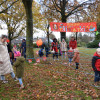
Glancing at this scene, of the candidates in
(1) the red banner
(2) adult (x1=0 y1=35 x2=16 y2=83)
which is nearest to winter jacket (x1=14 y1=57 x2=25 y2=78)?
(2) adult (x1=0 y1=35 x2=16 y2=83)

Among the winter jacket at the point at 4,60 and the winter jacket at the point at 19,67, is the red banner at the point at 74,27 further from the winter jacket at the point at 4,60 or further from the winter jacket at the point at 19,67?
the winter jacket at the point at 19,67

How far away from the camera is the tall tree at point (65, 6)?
11586mm

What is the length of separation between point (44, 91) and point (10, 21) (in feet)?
45.5

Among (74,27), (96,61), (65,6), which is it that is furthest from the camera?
(65,6)

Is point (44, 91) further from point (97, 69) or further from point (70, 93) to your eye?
point (97, 69)

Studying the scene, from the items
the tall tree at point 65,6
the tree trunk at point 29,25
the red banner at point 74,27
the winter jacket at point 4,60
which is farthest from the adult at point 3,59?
the tall tree at point 65,6

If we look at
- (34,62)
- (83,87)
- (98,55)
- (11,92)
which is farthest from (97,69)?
(34,62)

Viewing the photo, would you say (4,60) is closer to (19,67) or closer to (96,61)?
(19,67)

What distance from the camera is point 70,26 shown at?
25.0 feet

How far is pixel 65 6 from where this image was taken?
12023 millimetres

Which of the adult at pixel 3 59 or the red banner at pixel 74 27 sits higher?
the red banner at pixel 74 27

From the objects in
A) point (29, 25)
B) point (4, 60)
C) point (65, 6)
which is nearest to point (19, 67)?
point (4, 60)

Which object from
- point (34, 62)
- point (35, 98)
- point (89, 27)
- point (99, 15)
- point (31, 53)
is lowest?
point (35, 98)

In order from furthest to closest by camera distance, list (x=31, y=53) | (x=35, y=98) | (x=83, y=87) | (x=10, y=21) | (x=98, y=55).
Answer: (x=10, y=21) < (x=31, y=53) < (x=83, y=87) < (x=98, y=55) < (x=35, y=98)
